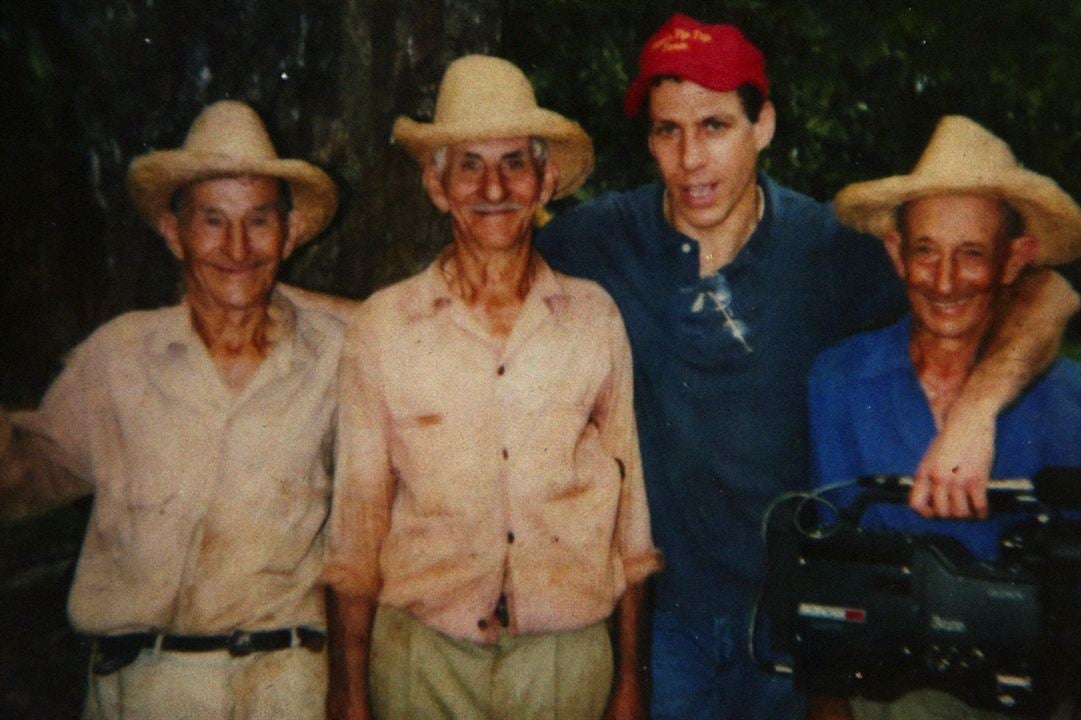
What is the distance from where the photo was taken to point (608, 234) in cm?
297

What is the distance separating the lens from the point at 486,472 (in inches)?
105

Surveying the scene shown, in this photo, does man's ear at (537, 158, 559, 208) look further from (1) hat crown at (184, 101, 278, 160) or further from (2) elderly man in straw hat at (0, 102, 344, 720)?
(1) hat crown at (184, 101, 278, 160)

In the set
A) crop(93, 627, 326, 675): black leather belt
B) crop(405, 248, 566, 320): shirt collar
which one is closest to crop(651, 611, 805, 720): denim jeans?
crop(405, 248, 566, 320): shirt collar

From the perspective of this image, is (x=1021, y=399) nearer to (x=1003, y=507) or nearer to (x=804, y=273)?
(x=1003, y=507)

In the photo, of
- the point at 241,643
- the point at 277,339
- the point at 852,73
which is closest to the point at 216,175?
the point at 277,339

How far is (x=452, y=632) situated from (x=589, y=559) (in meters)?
0.40

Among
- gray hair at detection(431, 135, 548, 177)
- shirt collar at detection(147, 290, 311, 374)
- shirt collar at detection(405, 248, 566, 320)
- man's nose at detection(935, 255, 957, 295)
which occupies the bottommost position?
shirt collar at detection(147, 290, 311, 374)

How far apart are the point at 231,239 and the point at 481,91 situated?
77 centimetres

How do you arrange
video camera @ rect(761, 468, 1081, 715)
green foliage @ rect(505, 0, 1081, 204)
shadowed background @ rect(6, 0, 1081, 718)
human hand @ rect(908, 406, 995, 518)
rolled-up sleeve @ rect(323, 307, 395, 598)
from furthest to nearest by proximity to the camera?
1. green foliage @ rect(505, 0, 1081, 204)
2. shadowed background @ rect(6, 0, 1081, 718)
3. rolled-up sleeve @ rect(323, 307, 395, 598)
4. human hand @ rect(908, 406, 995, 518)
5. video camera @ rect(761, 468, 1081, 715)

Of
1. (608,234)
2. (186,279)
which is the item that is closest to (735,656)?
(608,234)

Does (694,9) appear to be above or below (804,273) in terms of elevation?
above

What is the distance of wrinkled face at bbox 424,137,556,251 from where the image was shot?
268 centimetres

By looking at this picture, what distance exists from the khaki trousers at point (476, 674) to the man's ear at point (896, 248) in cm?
129

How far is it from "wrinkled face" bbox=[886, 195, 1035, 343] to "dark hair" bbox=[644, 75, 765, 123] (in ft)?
1.64
